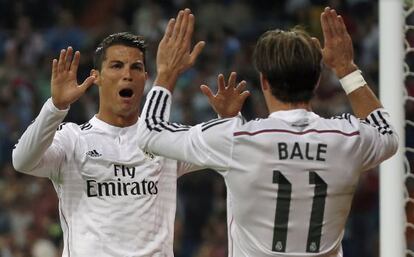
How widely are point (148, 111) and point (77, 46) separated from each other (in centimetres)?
820

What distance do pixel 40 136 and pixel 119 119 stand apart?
61 cm

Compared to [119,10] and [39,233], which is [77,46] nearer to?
[119,10]

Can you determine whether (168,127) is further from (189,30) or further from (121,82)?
(121,82)

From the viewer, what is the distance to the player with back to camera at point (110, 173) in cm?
410

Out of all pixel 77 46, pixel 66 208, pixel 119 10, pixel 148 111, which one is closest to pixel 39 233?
pixel 77 46

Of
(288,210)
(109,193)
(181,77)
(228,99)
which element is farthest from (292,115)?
(181,77)

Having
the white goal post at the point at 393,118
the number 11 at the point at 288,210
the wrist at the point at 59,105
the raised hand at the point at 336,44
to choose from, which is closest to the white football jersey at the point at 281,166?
the number 11 at the point at 288,210

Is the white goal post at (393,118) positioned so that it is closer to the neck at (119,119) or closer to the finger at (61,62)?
the neck at (119,119)

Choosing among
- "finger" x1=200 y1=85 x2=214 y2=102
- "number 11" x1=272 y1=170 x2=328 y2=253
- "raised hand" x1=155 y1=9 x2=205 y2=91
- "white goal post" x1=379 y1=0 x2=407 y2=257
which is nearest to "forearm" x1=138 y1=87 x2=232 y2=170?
"raised hand" x1=155 y1=9 x2=205 y2=91

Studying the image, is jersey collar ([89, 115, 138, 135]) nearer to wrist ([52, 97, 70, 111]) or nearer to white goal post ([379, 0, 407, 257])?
wrist ([52, 97, 70, 111])

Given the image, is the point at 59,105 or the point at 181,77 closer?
the point at 59,105

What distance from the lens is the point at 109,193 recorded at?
416cm

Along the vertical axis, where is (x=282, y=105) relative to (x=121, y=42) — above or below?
below

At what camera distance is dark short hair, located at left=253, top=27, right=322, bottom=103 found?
3.28m
